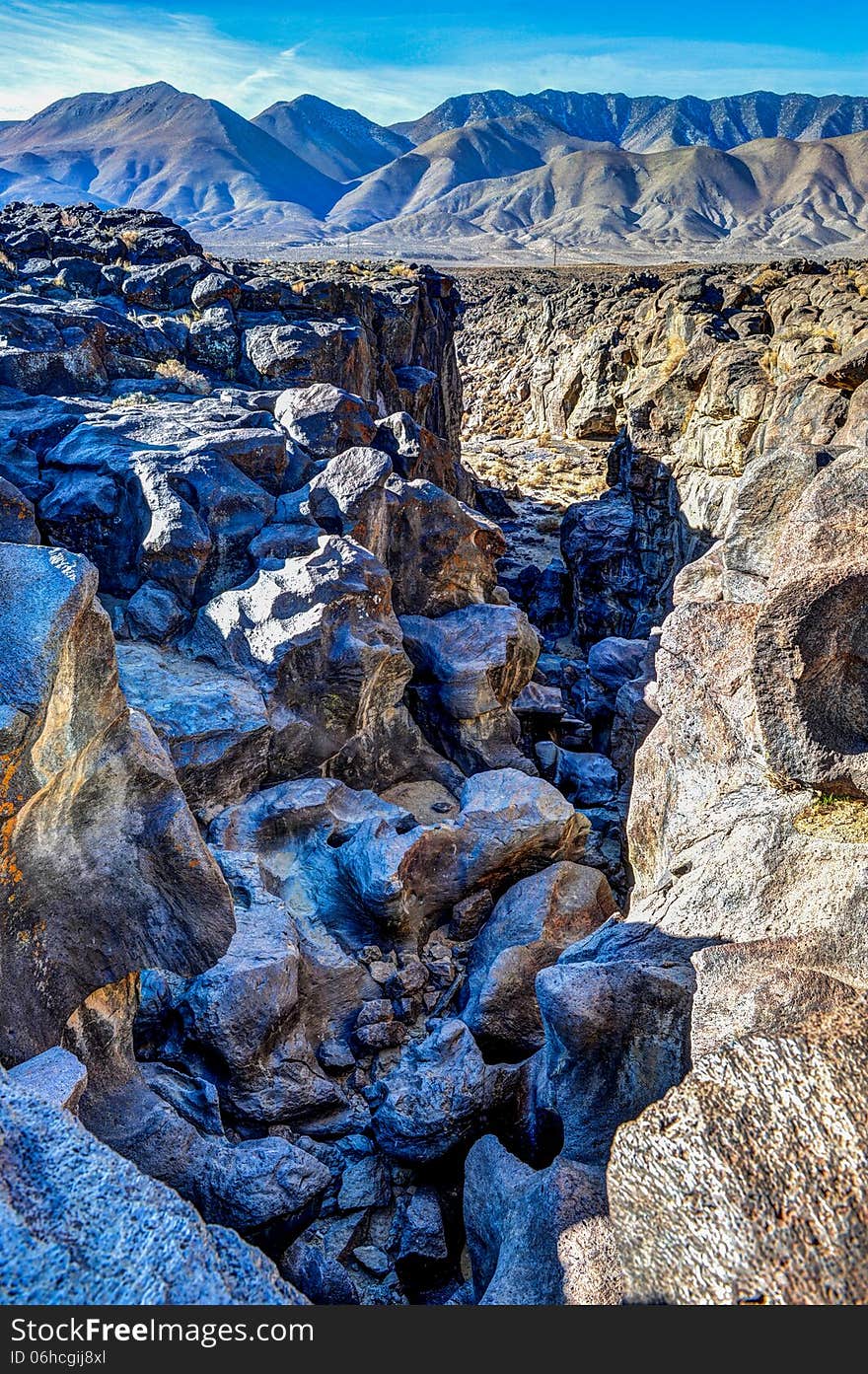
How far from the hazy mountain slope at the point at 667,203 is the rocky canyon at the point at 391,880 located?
126 m

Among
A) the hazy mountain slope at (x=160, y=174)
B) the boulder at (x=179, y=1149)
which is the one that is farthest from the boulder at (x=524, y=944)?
the hazy mountain slope at (x=160, y=174)

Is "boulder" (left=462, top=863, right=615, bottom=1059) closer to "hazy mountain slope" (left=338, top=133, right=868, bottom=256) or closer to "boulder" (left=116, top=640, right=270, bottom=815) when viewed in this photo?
"boulder" (left=116, top=640, right=270, bottom=815)

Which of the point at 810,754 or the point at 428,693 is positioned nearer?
the point at 810,754

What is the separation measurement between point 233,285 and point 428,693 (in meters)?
13.0

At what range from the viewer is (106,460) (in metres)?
12.6

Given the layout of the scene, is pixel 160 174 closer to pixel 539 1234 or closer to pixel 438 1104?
pixel 438 1104

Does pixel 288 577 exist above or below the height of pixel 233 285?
below

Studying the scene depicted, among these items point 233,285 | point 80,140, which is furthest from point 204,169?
point 233,285

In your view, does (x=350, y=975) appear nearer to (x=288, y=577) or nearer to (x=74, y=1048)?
(x=74, y=1048)

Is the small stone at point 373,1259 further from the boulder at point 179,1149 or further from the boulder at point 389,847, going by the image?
the boulder at point 389,847

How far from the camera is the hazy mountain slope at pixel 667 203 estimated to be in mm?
136625

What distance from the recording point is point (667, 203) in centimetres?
15712

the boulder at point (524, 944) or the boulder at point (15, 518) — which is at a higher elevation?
the boulder at point (15, 518)

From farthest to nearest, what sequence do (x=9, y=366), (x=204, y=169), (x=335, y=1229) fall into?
(x=204, y=169) < (x=9, y=366) < (x=335, y=1229)
